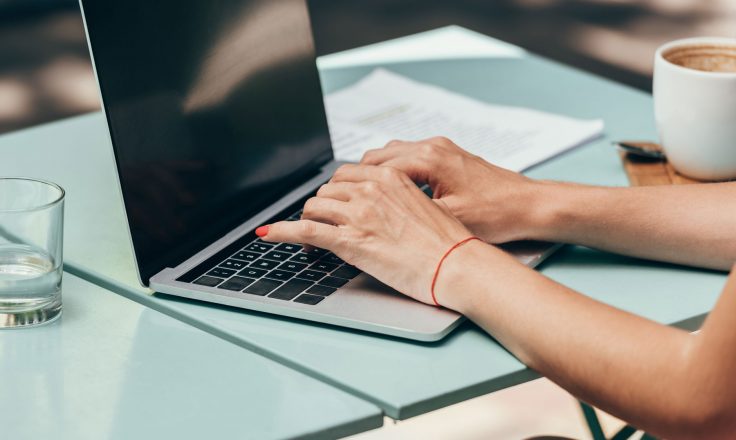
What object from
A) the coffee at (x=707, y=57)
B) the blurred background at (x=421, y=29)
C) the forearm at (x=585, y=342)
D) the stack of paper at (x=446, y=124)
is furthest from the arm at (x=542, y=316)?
the blurred background at (x=421, y=29)

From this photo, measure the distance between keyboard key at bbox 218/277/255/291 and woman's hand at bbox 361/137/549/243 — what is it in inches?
8.2

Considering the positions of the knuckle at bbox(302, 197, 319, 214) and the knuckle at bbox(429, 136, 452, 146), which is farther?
the knuckle at bbox(429, 136, 452, 146)

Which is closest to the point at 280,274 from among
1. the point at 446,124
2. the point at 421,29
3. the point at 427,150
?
the point at 427,150

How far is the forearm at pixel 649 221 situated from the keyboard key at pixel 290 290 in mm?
241

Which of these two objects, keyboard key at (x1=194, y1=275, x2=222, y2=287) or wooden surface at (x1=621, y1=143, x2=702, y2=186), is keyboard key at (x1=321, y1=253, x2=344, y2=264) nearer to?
keyboard key at (x1=194, y1=275, x2=222, y2=287)

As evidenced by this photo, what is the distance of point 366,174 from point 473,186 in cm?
12

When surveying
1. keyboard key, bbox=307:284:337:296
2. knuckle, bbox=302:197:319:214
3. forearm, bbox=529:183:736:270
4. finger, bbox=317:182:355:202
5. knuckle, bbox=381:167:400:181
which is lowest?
forearm, bbox=529:183:736:270

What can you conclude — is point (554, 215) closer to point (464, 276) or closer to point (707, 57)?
point (464, 276)

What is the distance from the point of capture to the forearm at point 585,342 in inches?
31.3

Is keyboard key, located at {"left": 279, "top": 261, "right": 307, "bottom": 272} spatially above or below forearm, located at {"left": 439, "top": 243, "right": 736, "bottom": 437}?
above

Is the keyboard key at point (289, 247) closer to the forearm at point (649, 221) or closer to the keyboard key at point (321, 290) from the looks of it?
the keyboard key at point (321, 290)

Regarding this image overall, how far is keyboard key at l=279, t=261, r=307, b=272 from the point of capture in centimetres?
95

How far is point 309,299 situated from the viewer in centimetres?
89

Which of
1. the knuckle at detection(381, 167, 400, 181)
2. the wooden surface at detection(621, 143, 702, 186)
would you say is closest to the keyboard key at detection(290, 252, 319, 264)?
the knuckle at detection(381, 167, 400, 181)
